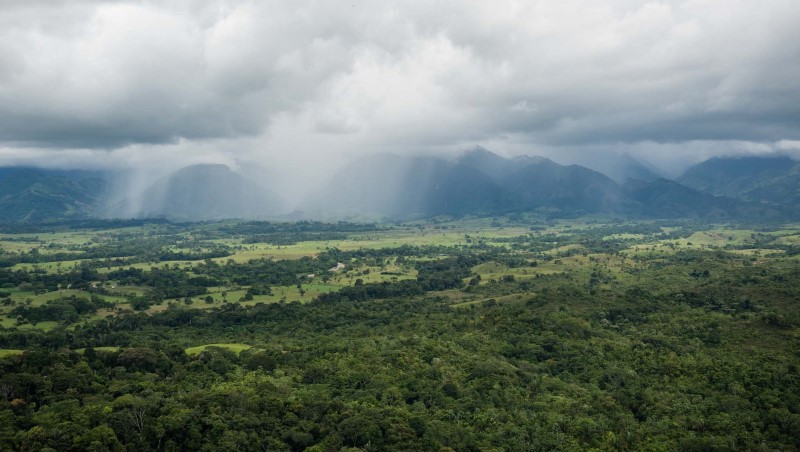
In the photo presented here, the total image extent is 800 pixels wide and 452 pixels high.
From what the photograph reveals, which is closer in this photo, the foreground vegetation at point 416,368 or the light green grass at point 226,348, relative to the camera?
the foreground vegetation at point 416,368

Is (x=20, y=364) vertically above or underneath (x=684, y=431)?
above

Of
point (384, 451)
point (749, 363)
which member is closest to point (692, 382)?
point (749, 363)

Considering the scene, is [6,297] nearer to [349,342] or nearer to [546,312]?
[349,342]

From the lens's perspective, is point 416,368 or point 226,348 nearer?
point 416,368

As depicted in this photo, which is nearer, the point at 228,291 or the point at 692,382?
the point at 692,382

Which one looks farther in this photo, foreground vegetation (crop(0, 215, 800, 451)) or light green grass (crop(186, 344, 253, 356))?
light green grass (crop(186, 344, 253, 356))

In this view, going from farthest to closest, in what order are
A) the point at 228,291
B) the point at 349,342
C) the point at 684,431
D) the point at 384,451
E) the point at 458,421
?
the point at 228,291 < the point at 349,342 < the point at 458,421 < the point at 684,431 < the point at 384,451

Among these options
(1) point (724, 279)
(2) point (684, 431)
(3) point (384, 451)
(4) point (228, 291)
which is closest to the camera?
(3) point (384, 451)

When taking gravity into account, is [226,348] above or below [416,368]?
below
